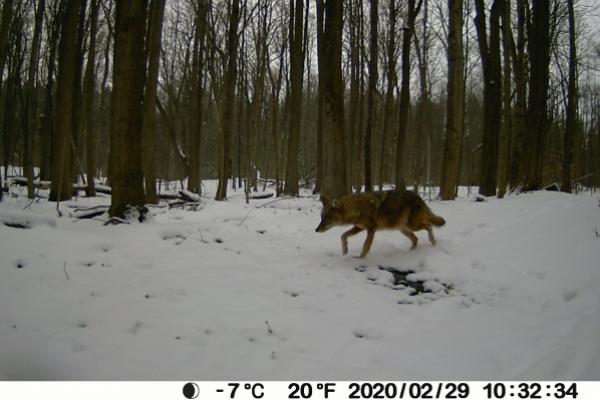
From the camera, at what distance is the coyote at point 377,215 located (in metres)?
6.03

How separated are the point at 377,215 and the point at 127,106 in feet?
15.9

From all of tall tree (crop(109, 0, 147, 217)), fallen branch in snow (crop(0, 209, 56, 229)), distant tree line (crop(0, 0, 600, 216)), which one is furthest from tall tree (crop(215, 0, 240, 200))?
fallen branch in snow (crop(0, 209, 56, 229))

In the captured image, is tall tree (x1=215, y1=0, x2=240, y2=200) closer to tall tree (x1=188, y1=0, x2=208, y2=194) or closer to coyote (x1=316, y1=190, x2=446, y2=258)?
tall tree (x1=188, y1=0, x2=208, y2=194)

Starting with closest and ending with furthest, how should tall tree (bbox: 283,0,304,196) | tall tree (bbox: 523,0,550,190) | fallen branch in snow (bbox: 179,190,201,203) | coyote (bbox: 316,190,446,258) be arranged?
coyote (bbox: 316,190,446,258)
fallen branch in snow (bbox: 179,190,201,203)
tall tree (bbox: 523,0,550,190)
tall tree (bbox: 283,0,304,196)

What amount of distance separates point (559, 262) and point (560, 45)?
23.1 metres

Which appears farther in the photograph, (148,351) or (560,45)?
(560,45)

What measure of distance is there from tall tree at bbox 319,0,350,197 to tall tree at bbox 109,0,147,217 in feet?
14.8

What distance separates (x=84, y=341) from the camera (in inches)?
110

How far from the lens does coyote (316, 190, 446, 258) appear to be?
6027 mm

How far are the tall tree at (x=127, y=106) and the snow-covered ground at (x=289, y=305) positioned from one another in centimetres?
76

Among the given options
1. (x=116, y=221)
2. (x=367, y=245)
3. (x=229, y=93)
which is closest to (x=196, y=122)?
(x=229, y=93)

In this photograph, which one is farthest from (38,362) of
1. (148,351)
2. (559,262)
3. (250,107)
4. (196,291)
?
(250,107)

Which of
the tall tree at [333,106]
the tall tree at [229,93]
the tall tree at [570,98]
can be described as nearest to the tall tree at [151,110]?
the tall tree at [229,93]

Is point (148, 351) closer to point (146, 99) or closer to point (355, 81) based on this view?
point (146, 99)
